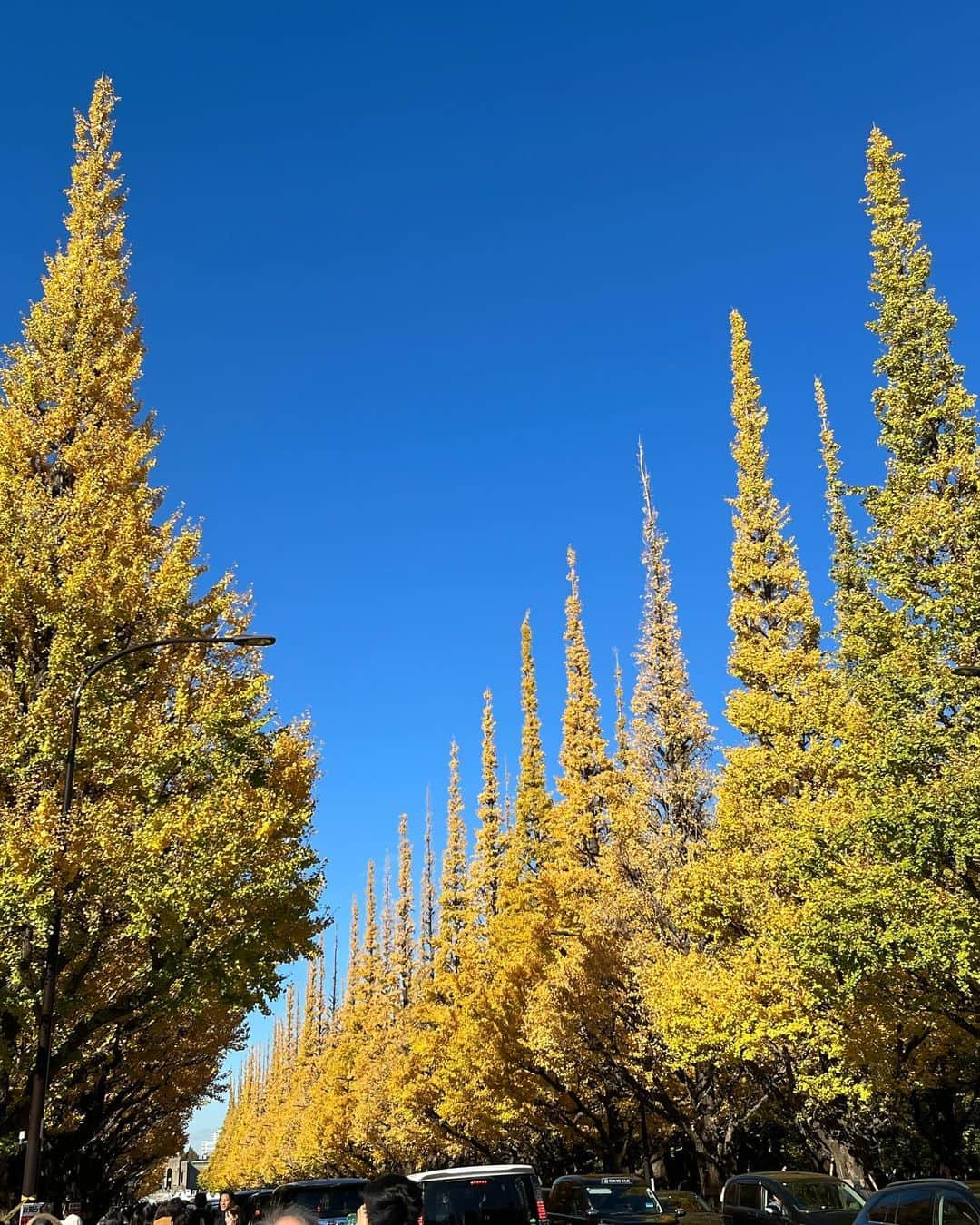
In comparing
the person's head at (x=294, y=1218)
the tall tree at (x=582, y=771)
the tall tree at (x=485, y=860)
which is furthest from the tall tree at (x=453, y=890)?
the person's head at (x=294, y=1218)

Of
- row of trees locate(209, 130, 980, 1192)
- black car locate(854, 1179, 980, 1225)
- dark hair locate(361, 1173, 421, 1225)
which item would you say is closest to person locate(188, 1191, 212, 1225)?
row of trees locate(209, 130, 980, 1192)

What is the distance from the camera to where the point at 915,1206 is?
1116 centimetres

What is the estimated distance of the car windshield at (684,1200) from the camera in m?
20.4

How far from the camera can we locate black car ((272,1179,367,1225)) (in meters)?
15.3

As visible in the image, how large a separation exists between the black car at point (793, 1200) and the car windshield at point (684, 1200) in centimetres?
347

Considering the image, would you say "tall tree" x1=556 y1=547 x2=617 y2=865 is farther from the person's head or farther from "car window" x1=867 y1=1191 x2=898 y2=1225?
the person's head

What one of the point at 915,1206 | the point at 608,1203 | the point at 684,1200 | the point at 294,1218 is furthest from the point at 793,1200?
the point at 294,1218

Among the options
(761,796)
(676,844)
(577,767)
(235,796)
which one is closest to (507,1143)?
(577,767)

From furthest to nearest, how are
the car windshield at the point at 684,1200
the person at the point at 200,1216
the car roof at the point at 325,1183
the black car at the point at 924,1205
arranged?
the person at the point at 200,1216 → the car windshield at the point at 684,1200 → the car roof at the point at 325,1183 → the black car at the point at 924,1205

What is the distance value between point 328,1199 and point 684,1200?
28.7ft

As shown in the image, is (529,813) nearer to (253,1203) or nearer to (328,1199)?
(253,1203)

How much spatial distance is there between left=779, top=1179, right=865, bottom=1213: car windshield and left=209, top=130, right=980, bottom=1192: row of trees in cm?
219

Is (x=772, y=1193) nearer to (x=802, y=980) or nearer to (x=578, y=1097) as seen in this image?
(x=802, y=980)

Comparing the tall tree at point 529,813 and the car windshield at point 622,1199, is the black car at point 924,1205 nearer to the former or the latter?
the car windshield at point 622,1199
